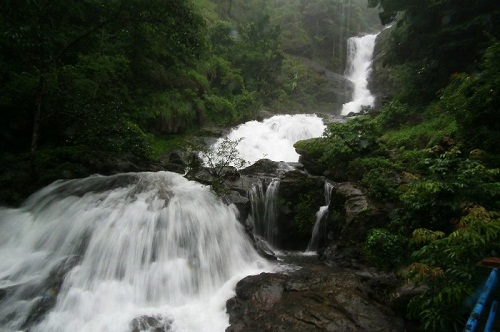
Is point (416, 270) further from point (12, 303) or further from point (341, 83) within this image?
point (341, 83)

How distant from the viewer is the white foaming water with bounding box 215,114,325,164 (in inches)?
710

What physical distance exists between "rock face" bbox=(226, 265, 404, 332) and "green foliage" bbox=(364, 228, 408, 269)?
39 centimetres

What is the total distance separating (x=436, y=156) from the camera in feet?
25.9

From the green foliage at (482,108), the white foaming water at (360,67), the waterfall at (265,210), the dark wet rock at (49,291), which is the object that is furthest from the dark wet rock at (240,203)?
the white foaming water at (360,67)

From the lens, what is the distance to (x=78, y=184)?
8.77m

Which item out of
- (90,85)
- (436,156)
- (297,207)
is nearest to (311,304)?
(297,207)

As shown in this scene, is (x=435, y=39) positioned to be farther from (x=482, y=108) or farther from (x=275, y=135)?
(x=275, y=135)

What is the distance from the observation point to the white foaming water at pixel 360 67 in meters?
31.9

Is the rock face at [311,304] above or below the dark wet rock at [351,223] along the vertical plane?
below

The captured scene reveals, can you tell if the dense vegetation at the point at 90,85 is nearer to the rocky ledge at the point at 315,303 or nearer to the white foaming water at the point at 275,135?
the white foaming water at the point at 275,135

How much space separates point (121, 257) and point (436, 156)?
26.3 feet

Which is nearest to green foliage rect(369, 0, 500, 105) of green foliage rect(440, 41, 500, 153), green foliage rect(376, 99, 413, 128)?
green foliage rect(376, 99, 413, 128)

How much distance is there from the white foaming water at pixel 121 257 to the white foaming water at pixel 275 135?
9324 mm

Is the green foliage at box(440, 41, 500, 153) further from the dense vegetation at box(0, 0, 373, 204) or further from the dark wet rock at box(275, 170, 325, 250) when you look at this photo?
the dense vegetation at box(0, 0, 373, 204)
